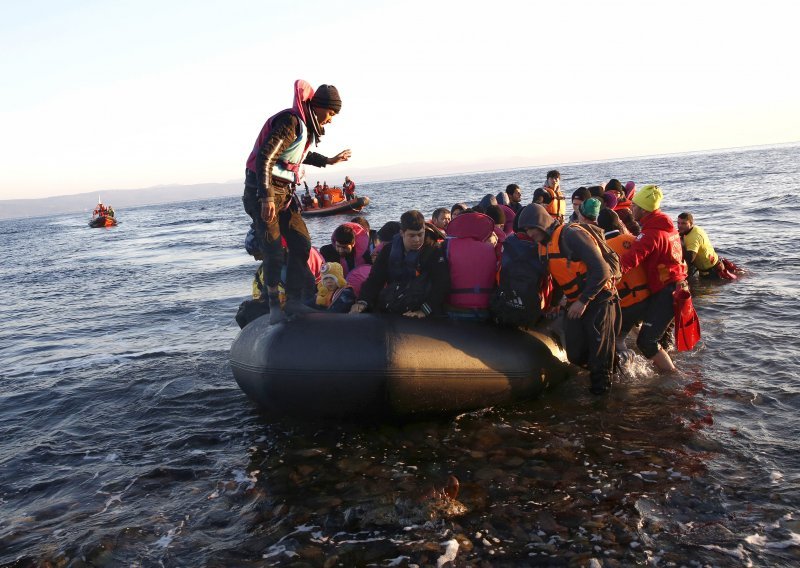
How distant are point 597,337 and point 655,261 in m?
1.15

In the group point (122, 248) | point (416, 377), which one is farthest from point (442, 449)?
point (122, 248)

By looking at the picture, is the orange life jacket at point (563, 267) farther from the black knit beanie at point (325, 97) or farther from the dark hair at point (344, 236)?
the dark hair at point (344, 236)

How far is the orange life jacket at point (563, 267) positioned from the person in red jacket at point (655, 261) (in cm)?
78

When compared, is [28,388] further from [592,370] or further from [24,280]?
[24,280]

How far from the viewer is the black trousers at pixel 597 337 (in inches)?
212

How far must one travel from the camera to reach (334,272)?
688cm

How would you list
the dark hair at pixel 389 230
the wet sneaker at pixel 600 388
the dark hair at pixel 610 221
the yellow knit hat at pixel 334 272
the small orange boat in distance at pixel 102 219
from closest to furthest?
the wet sneaker at pixel 600 388 → the dark hair at pixel 610 221 → the yellow knit hat at pixel 334 272 → the dark hair at pixel 389 230 → the small orange boat in distance at pixel 102 219

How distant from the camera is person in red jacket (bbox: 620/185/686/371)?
19.4ft

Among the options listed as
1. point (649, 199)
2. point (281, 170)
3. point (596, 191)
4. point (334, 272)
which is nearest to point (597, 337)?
point (649, 199)

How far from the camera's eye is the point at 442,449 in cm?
502

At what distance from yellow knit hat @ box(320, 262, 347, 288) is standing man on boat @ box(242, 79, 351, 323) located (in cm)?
90

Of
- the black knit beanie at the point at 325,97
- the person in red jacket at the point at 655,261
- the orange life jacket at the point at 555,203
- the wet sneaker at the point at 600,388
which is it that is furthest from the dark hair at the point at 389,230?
the orange life jacket at the point at 555,203

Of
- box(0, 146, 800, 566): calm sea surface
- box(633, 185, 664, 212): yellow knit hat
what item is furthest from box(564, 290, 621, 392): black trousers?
box(633, 185, 664, 212): yellow knit hat

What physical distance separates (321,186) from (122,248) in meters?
14.0
